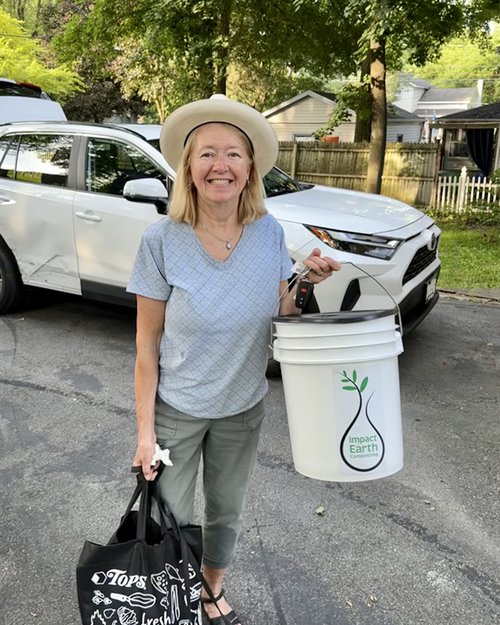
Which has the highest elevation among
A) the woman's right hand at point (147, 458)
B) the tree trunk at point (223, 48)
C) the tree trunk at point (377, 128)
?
the tree trunk at point (223, 48)

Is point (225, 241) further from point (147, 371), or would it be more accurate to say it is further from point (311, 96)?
point (311, 96)

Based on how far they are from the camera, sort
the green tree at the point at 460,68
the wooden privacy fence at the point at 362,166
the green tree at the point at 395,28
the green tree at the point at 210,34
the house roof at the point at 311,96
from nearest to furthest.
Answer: the green tree at the point at 395,28 → the green tree at the point at 210,34 → the wooden privacy fence at the point at 362,166 → the house roof at the point at 311,96 → the green tree at the point at 460,68

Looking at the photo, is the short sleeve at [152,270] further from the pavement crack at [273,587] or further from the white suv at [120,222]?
the white suv at [120,222]

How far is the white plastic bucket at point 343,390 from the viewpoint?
5.41 ft

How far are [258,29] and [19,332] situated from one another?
11.5 m

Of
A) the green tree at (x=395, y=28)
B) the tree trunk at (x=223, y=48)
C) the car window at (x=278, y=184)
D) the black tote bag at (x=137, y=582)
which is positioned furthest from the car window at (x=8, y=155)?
the tree trunk at (x=223, y=48)

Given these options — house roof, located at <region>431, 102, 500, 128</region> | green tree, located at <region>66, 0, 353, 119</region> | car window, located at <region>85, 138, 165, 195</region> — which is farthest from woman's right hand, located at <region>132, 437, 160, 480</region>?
house roof, located at <region>431, 102, 500, 128</region>

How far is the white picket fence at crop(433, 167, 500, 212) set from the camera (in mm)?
12594

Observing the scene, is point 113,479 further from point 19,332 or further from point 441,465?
point 19,332

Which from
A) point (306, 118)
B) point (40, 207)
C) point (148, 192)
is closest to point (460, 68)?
point (306, 118)

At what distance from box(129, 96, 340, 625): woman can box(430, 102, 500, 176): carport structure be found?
18.7 metres

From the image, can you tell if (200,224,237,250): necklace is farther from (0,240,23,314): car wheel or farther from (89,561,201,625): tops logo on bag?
(0,240,23,314): car wheel

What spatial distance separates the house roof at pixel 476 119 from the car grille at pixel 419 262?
15882 mm

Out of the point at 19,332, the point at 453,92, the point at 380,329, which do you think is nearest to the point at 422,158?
the point at 19,332
